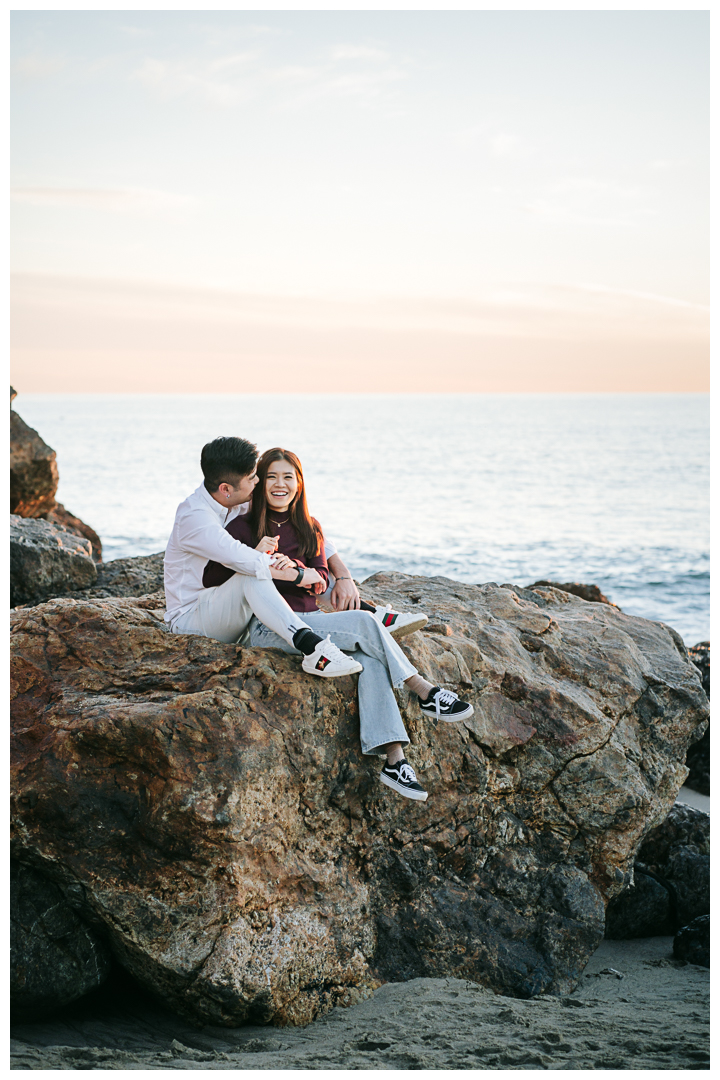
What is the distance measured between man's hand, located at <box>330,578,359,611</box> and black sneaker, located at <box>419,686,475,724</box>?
822 millimetres

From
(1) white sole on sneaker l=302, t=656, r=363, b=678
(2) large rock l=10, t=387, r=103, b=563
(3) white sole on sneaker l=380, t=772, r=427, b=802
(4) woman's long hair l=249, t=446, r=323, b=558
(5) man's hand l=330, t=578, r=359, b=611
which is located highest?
(2) large rock l=10, t=387, r=103, b=563

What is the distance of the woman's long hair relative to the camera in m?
5.34

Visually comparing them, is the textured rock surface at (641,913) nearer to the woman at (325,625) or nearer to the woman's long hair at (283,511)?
the woman at (325,625)

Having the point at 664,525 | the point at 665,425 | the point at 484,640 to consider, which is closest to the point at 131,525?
the point at 664,525

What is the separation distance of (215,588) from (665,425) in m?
83.6

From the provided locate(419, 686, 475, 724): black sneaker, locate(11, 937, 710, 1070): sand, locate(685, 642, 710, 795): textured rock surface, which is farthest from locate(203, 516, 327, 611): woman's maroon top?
locate(685, 642, 710, 795): textured rock surface

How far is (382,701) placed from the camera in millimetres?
4762

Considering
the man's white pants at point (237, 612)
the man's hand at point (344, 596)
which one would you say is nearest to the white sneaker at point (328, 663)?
the man's white pants at point (237, 612)

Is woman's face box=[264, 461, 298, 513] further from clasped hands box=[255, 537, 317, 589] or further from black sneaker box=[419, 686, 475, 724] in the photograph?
black sneaker box=[419, 686, 475, 724]

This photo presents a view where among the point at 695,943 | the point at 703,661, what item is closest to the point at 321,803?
the point at 695,943

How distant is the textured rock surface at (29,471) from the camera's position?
10766mm

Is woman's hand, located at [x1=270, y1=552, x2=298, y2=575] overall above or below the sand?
above

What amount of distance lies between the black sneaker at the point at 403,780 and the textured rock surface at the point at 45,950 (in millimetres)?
1763
